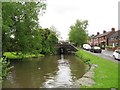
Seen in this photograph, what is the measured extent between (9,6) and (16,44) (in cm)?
699

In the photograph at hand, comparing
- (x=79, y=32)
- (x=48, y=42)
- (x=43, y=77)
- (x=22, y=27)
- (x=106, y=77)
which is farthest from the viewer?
(x=79, y=32)

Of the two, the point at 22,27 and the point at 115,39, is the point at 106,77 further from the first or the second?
the point at 115,39

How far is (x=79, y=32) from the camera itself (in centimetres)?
11106

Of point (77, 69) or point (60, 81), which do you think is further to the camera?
point (77, 69)

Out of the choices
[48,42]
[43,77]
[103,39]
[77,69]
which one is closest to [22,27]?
[77,69]

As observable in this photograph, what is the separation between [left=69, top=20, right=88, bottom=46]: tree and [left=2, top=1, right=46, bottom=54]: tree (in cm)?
6725

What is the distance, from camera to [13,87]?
19094 millimetres

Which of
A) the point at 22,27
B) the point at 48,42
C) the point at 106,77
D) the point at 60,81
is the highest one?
the point at 22,27

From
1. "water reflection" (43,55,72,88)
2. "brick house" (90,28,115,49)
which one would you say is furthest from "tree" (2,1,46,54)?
"brick house" (90,28,115,49)

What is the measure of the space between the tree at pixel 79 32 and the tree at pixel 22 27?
67.3 metres

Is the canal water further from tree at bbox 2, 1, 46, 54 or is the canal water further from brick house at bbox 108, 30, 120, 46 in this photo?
brick house at bbox 108, 30, 120, 46

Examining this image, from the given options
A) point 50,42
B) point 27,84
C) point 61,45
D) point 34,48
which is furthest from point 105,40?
point 27,84

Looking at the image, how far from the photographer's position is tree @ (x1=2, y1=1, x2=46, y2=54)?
40.2 m

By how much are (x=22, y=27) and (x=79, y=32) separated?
71.9 m
